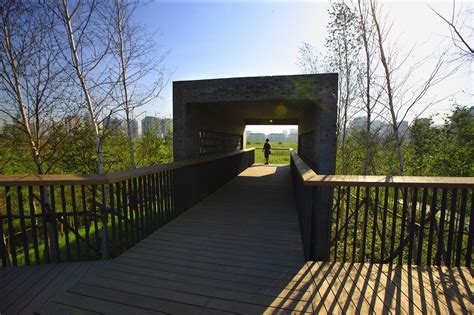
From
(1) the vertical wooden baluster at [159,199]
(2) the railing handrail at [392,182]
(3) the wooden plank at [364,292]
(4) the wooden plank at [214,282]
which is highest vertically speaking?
(2) the railing handrail at [392,182]

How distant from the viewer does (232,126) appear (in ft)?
30.6

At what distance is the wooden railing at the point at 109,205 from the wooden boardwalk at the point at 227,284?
259 mm

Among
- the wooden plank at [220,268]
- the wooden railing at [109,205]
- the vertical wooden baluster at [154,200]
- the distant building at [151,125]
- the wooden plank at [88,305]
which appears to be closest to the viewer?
the wooden plank at [88,305]

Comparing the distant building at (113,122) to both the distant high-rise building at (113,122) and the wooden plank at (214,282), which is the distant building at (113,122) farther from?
the wooden plank at (214,282)

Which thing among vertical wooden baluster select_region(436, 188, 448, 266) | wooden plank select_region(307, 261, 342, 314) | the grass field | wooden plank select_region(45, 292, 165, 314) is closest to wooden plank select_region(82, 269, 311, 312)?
wooden plank select_region(307, 261, 342, 314)

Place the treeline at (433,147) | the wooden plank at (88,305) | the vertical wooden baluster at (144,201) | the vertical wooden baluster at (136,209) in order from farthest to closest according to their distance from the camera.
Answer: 1. the treeline at (433,147)
2. the vertical wooden baluster at (144,201)
3. the vertical wooden baluster at (136,209)
4. the wooden plank at (88,305)

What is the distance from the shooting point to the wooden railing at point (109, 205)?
92.6 inches

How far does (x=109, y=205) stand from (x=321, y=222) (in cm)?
365

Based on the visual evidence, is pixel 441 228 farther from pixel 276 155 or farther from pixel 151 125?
pixel 276 155

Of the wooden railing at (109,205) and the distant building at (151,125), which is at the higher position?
the distant building at (151,125)

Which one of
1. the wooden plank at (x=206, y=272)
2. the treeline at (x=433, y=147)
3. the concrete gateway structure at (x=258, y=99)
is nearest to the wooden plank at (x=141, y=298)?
the wooden plank at (x=206, y=272)

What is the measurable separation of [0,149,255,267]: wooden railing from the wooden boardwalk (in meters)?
0.26

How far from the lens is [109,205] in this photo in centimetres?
391

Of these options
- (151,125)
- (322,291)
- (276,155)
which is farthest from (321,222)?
(276,155)
